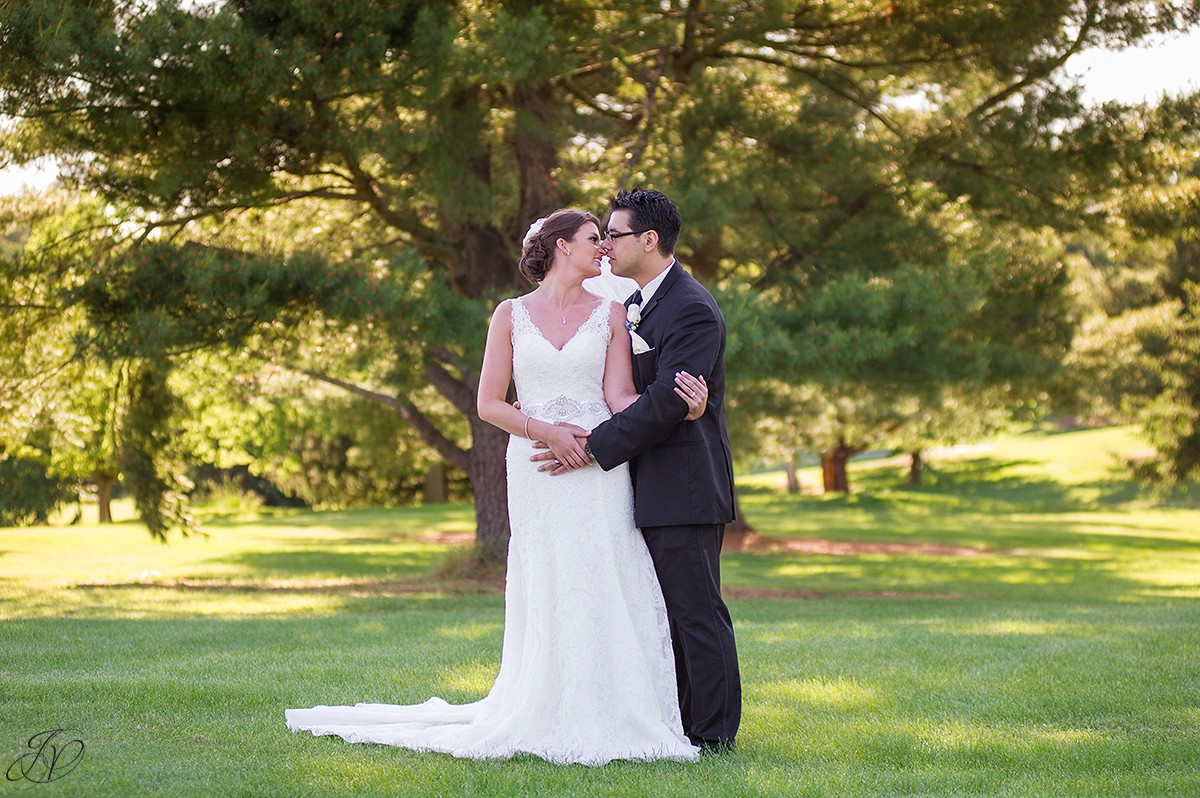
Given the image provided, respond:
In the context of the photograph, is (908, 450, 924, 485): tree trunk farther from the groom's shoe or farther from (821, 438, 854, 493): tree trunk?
the groom's shoe

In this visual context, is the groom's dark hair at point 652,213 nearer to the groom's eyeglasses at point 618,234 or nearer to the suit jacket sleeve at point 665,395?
the groom's eyeglasses at point 618,234

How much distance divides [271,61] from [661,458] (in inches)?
236

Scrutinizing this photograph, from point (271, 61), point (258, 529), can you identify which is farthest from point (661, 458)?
point (258, 529)

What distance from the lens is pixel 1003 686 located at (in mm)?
5844

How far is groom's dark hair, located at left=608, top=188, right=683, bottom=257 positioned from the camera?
184 inches

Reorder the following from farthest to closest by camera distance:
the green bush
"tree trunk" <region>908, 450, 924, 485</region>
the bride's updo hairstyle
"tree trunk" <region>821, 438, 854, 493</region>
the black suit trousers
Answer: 1. "tree trunk" <region>908, 450, 924, 485</region>
2. "tree trunk" <region>821, 438, 854, 493</region>
3. the green bush
4. the bride's updo hairstyle
5. the black suit trousers

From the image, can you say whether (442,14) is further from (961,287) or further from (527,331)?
(527,331)

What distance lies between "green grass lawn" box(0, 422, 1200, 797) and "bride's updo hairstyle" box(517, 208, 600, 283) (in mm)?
1932

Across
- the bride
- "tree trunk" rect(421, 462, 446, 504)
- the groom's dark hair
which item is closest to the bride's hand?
the bride

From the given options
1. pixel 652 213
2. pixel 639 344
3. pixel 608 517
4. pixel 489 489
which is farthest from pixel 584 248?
pixel 489 489

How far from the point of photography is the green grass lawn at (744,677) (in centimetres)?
399

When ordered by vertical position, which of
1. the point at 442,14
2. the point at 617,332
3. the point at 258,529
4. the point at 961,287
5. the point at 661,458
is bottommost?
the point at 258,529

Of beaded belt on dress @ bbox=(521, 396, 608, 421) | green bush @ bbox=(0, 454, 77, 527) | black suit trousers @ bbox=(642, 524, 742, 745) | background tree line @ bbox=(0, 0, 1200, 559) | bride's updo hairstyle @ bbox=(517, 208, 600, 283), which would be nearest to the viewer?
black suit trousers @ bbox=(642, 524, 742, 745)

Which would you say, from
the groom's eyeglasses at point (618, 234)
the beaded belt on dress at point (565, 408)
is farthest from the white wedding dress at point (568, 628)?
the groom's eyeglasses at point (618, 234)
